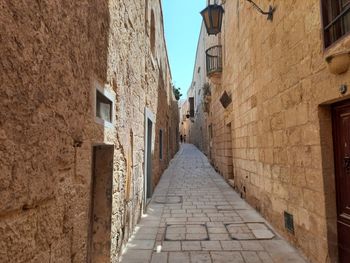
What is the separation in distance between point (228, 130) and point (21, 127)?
23.6 ft

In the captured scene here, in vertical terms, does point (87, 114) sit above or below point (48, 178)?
above

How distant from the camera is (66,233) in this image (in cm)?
157

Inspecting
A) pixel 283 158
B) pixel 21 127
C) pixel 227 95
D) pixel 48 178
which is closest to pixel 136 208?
pixel 283 158

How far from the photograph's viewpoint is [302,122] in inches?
116

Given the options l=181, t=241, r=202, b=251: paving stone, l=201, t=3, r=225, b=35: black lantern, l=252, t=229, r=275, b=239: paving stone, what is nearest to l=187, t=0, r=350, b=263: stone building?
l=252, t=229, r=275, b=239: paving stone

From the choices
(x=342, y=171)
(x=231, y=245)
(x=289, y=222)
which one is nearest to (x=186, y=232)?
(x=231, y=245)

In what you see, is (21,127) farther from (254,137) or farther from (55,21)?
(254,137)

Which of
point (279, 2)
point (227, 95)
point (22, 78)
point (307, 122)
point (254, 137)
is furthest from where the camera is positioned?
point (227, 95)

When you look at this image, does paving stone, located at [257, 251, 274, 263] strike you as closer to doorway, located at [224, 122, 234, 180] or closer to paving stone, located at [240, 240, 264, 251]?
paving stone, located at [240, 240, 264, 251]

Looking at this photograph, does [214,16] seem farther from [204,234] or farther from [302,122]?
[204,234]

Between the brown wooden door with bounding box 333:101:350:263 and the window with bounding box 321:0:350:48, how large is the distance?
0.62 m

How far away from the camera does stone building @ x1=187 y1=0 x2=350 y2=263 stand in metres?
2.43

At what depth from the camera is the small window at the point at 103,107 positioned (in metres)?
2.31

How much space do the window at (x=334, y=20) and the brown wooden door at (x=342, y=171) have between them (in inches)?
24.3
